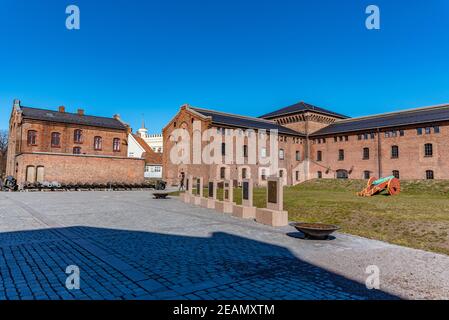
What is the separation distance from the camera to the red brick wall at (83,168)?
3156 cm

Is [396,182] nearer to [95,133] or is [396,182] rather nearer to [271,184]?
[271,184]

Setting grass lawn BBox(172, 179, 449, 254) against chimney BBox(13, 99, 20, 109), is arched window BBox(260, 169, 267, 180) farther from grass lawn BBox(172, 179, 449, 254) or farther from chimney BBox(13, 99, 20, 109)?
chimney BBox(13, 99, 20, 109)

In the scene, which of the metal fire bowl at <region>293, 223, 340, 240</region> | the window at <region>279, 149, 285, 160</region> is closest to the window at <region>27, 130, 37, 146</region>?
the window at <region>279, 149, 285, 160</region>

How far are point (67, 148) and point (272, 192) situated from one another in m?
37.1

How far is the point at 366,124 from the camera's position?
41875 millimetres

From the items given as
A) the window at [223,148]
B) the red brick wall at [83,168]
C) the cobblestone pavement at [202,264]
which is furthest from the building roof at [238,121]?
the cobblestone pavement at [202,264]

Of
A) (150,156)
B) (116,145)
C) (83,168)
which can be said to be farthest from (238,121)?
(83,168)

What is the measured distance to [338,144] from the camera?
43562 millimetres

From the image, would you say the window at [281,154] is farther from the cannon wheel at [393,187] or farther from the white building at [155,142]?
the white building at [155,142]

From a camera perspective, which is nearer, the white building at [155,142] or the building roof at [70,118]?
the building roof at [70,118]
